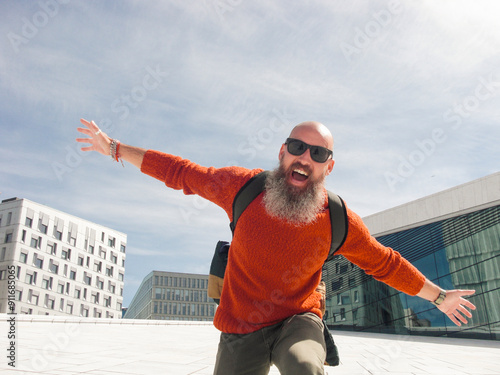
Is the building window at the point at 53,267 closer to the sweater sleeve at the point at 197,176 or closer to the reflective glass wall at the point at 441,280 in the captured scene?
the reflective glass wall at the point at 441,280

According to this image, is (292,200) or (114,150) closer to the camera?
(292,200)

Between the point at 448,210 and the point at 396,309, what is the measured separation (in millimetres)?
5901

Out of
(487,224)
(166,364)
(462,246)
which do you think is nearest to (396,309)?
(462,246)

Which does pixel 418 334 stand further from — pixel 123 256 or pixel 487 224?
pixel 123 256

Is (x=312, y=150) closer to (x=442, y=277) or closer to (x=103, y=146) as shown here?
(x=103, y=146)

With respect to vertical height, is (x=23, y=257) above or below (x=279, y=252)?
above

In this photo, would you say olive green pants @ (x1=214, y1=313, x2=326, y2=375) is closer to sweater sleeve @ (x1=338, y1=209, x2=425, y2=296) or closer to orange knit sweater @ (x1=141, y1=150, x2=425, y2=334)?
orange knit sweater @ (x1=141, y1=150, x2=425, y2=334)

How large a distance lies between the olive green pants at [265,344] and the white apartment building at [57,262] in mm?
55162

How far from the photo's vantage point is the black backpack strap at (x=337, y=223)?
2582 mm

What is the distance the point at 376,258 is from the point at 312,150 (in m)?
0.83

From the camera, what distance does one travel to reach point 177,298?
105000 mm

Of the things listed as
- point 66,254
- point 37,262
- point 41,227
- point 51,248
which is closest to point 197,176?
point 37,262

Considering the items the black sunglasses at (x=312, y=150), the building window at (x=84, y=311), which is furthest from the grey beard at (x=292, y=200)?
the building window at (x=84, y=311)

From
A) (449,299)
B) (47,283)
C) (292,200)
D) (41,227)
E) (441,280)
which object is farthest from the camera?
(41,227)
